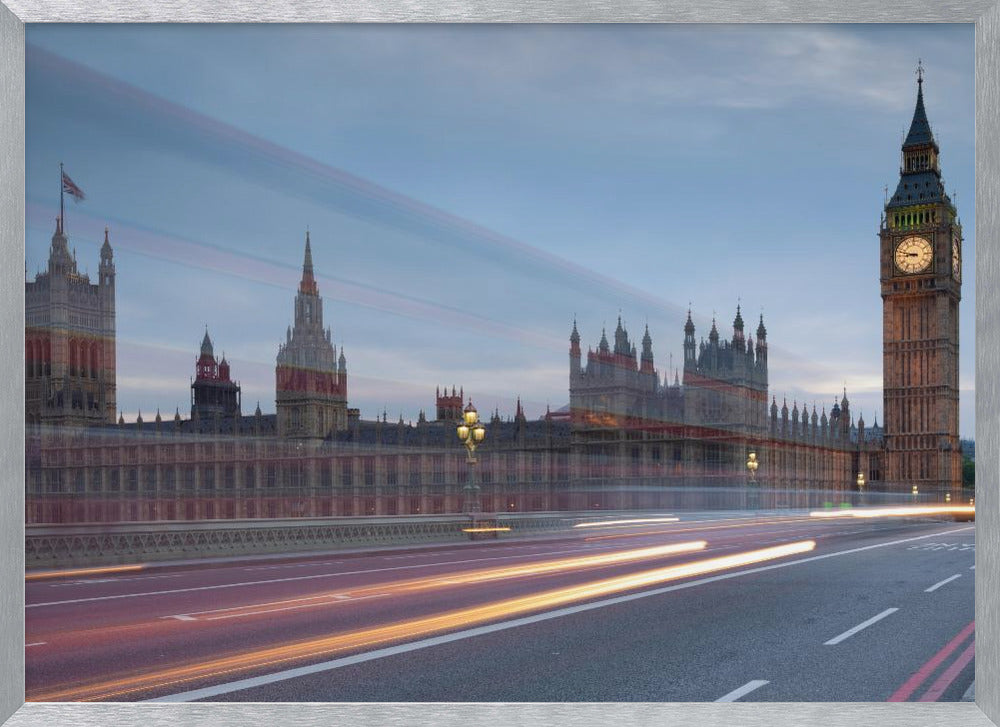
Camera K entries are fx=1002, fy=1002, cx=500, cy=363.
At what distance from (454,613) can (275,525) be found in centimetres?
1223

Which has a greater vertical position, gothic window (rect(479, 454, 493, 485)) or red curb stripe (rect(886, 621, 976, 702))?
red curb stripe (rect(886, 621, 976, 702))

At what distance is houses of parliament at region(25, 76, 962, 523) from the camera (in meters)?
66.9

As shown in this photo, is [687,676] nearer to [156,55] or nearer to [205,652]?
[205,652]

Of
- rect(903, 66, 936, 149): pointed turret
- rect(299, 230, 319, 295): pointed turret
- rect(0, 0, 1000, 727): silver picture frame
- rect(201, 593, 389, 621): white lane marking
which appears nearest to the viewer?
rect(0, 0, 1000, 727): silver picture frame

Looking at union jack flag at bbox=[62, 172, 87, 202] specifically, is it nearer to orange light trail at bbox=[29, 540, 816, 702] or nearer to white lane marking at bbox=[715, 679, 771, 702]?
orange light trail at bbox=[29, 540, 816, 702]

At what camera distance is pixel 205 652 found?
9.95 metres

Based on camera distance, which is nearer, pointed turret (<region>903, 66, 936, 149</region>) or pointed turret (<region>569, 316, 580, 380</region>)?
pointed turret (<region>569, 316, 580, 380</region>)

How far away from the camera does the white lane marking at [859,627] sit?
11.0m

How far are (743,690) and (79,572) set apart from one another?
13.8 metres

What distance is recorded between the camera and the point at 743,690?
29.0 ft

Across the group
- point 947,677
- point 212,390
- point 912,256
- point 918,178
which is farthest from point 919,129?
point 947,677

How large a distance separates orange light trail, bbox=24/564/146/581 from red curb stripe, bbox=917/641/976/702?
14.7m

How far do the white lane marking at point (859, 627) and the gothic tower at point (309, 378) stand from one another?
66.5 metres

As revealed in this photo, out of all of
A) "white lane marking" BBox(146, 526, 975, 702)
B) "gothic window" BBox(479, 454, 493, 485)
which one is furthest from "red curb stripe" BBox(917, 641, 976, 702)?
"gothic window" BBox(479, 454, 493, 485)
